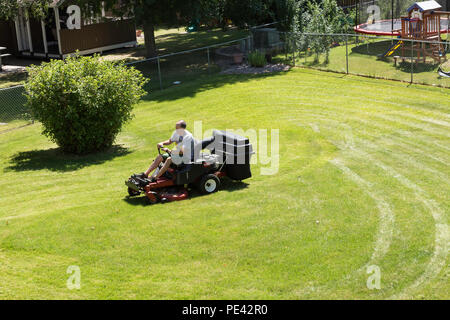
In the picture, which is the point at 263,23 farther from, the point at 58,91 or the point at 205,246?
the point at 205,246

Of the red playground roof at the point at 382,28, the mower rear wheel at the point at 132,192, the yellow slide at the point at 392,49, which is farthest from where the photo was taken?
the red playground roof at the point at 382,28

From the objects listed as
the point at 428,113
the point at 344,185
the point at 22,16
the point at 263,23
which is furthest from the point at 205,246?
the point at 22,16

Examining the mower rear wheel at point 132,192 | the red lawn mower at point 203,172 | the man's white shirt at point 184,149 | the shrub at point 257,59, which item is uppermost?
the shrub at point 257,59

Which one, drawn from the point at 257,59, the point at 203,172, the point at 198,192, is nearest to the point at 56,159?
the point at 198,192

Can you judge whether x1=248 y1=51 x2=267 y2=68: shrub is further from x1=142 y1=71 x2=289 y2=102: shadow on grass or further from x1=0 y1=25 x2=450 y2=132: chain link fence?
x1=142 y1=71 x2=289 y2=102: shadow on grass

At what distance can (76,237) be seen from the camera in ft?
32.4

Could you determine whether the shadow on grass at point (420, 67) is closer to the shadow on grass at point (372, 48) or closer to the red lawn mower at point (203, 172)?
the shadow on grass at point (372, 48)

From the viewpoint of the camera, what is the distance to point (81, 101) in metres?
15.3

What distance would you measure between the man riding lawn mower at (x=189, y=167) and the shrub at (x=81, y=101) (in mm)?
4158

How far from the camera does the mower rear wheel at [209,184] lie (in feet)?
38.8

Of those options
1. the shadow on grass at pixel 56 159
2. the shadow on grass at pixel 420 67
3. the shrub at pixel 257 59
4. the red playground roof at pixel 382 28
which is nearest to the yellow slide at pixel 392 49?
the shadow on grass at pixel 420 67

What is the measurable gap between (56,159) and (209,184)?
19.2 ft

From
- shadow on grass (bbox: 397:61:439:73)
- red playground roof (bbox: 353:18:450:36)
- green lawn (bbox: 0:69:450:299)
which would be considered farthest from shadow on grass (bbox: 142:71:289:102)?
red playground roof (bbox: 353:18:450:36)

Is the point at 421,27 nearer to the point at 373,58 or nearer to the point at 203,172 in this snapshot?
the point at 373,58
